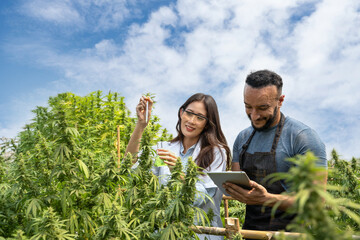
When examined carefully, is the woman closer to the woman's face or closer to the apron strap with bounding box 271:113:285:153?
the woman's face

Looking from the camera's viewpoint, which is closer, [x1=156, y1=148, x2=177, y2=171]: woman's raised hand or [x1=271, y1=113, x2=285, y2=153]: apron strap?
[x1=156, y1=148, x2=177, y2=171]: woman's raised hand

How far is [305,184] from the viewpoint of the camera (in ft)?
2.79

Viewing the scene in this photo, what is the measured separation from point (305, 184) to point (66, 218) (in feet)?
7.00

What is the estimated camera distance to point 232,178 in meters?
2.40

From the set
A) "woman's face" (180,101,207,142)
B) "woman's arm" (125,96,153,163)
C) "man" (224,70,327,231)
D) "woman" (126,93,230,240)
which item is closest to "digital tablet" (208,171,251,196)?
"man" (224,70,327,231)

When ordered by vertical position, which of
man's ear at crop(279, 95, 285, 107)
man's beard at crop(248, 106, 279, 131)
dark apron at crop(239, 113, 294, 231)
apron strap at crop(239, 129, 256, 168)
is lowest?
dark apron at crop(239, 113, 294, 231)

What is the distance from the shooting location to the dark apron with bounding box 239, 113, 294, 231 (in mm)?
2969

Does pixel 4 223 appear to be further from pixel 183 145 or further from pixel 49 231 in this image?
pixel 183 145

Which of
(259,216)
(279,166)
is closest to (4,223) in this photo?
(259,216)

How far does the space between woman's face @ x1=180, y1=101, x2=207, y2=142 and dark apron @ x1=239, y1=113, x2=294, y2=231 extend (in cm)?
67

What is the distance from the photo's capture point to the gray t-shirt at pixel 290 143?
9.22 ft

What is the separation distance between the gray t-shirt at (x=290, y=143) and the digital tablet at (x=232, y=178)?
24.2 inches

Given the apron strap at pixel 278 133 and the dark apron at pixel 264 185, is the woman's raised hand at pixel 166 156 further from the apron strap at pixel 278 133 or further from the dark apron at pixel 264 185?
the apron strap at pixel 278 133

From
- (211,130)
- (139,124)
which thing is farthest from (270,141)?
(139,124)
